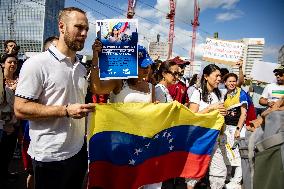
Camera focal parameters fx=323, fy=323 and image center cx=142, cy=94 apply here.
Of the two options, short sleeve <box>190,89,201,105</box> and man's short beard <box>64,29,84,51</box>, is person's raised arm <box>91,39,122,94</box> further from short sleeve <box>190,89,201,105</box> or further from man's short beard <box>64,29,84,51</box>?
short sleeve <box>190,89,201,105</box>

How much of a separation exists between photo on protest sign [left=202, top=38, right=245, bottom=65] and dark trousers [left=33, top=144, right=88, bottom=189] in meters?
6.35

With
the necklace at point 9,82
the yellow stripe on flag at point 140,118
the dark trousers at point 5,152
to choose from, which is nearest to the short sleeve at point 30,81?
the yellow stripe on flag at point 140,118

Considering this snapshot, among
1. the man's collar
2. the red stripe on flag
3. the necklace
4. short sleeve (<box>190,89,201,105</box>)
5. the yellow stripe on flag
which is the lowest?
the red stripe on flag

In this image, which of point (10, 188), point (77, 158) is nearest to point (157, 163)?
point (77, 158)

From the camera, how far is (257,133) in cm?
243

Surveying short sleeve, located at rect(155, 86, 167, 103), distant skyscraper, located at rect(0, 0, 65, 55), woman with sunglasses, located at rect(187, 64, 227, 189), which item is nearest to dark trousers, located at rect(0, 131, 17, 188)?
short sleeve, located at rect(155, 86, 167, 103)

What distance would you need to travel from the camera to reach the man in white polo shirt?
2582mm

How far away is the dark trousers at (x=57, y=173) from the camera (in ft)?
8.87

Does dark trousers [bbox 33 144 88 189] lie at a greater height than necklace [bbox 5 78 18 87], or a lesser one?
lesser

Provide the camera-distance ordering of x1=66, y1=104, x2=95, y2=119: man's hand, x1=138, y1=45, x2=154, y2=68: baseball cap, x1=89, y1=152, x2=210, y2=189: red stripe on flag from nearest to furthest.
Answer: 1. x1=66, y1=104, x2=95, y2=119: man's hand
2. x1=89, y1=152, x2=210, y2=189: red stripe on flag
3. x1=138, y1=45, x2=154, y2=68: baseball cap

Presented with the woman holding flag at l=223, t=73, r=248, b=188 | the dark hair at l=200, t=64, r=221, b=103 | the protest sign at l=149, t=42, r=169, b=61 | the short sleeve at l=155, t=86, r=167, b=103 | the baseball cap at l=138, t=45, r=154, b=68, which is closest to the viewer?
the baseball cap at l=138, t=45, r=154, b=68

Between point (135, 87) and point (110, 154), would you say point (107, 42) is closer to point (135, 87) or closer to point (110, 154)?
point (135, 87)

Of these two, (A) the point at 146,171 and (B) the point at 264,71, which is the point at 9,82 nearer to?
(A) the point at 146,171

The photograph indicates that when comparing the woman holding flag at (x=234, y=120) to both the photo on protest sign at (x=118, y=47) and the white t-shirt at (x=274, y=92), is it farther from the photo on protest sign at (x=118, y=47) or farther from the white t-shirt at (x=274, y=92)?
the photo on protest sign at (x=118, y=47)
